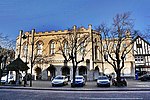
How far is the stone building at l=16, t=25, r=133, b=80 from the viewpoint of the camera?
1638 inches

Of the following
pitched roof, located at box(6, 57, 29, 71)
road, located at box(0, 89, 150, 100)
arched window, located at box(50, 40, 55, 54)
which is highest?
arched window, located at box(50, 40, 55, 54)

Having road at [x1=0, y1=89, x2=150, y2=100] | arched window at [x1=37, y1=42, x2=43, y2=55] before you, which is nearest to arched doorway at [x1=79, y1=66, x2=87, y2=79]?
arched window at [x1=37, y1=42, x2=43, y2=55]

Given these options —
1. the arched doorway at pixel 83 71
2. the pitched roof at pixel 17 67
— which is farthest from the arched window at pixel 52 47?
the pitched roof at pixel 17 67

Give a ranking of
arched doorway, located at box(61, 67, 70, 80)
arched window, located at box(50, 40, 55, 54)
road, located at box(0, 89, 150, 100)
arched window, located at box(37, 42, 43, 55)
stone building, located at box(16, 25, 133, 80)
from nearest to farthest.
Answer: road, located at box(0, 89, 150, 100)
stone building, located at box(16, 25, 133, 80)
arched doorway, located at box(61, 67, 70, 80)
arched window, located at box(50, 40, 55, 54)
arched window, located at box(37, 42, 43, 55)

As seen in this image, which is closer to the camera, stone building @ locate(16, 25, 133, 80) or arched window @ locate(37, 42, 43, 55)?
stone building @ locate(16, 25, 133, 80)

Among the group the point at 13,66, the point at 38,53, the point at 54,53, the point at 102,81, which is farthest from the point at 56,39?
the point at 102,81

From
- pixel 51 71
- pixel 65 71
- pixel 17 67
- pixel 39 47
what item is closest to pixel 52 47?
pixel 39 47

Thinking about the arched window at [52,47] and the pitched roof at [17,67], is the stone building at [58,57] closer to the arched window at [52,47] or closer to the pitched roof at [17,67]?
the arched window at [52,47]

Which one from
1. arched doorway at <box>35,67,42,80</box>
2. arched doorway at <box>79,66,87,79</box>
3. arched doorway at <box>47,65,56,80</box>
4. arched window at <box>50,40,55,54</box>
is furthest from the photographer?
arched window at <box>50,40,55,54</box>

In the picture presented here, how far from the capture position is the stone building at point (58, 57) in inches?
1638

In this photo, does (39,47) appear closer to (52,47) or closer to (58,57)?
(52,47)

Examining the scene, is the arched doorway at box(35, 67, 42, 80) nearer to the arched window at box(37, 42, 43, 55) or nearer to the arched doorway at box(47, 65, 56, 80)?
the arched doorway at box(47, 65, 56, 80)

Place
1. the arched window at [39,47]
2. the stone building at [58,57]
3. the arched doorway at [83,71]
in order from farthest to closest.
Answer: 1. the arched window at [39,47]
2. the arched doorway at [83,71]
3. the stone building at [58,57]

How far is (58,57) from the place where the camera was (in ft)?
144
